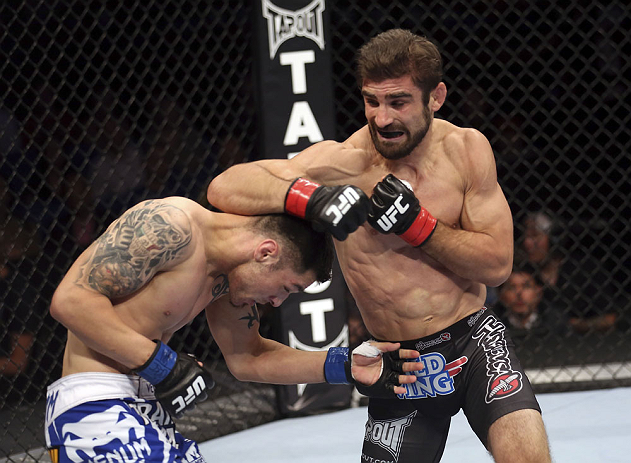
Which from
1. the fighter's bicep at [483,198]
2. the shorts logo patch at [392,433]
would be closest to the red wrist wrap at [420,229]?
the fighter's bicep at [483,198]

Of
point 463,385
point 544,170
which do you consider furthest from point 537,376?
point 463,385

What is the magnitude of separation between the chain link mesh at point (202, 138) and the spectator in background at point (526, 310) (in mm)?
57

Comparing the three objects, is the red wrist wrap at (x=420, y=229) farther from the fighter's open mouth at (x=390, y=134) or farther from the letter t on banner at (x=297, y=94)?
the letter t on banner at (x=297, y=94)

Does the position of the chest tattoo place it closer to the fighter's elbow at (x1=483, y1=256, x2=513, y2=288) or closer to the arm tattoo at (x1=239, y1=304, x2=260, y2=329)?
the arm tattoo at (x1=239, y1=304, x2=260, y2=329)

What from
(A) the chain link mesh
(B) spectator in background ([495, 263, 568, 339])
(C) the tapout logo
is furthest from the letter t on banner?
(B) spectator in background ([495, 263, 568, 339])

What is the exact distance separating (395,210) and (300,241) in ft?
0.77

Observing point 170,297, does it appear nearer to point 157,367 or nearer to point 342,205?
point 157,367

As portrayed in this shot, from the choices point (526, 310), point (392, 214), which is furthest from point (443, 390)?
point (526, 310)

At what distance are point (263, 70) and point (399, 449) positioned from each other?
1.80m

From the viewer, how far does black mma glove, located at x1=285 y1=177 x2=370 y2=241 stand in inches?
62.1

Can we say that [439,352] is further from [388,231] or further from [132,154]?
[132,154]

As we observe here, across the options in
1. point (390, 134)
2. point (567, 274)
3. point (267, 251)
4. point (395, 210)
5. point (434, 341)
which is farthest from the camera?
point (567, 274)

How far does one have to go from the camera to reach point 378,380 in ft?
6.21

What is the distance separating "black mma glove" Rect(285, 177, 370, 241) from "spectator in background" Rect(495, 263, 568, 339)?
2477 millimetres
